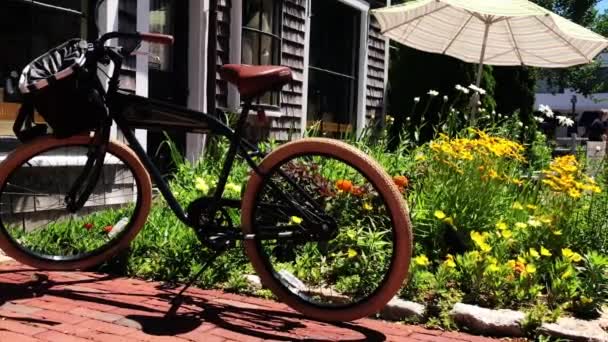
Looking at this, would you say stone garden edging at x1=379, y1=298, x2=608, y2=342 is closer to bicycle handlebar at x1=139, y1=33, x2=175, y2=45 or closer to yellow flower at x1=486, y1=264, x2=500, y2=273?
yellow flower at x1=486, y1=264, x2=500, y2=273

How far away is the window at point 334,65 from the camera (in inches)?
381

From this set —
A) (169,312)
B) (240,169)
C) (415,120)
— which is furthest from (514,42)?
(169,312)

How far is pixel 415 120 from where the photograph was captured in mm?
9742

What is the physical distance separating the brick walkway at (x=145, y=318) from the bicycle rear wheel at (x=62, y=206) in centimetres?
19

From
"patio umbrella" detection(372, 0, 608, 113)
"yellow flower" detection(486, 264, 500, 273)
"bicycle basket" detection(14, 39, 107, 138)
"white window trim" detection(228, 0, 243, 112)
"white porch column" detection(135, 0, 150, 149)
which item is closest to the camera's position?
"bicycle basket" detection(14, 39, 107, 138)

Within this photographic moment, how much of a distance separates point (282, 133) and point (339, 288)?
16.4ft

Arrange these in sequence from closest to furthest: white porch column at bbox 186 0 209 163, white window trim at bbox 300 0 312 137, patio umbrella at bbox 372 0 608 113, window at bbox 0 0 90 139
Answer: window at bbox 0 0 90 139 → patio umbrella at bbox 372 0 608 113 → white porch column at bbox 186 0 209 163 → white window trim at bbox 300 0 312 137

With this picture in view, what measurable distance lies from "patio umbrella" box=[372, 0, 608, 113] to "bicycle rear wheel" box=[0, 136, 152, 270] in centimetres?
348

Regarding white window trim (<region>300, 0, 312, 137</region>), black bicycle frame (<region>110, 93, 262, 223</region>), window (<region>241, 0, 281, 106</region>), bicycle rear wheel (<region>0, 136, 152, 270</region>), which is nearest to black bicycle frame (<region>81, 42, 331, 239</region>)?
black bicycle frame (<region>110, 93, 262, 223</region>)

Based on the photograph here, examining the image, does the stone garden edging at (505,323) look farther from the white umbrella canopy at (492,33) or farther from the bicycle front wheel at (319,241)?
the white umbrella canopy at (492,33)

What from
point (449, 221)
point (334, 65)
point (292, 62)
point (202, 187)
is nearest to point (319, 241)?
point (449, 221)

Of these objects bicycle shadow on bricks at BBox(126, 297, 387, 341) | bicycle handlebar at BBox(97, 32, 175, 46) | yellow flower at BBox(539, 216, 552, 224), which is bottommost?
bicycle shadow on bricks at BBox(126, 297, 387, 341)

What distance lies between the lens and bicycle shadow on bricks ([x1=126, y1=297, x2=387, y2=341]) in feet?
9.11

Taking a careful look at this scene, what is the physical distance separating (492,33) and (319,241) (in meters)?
5.16
